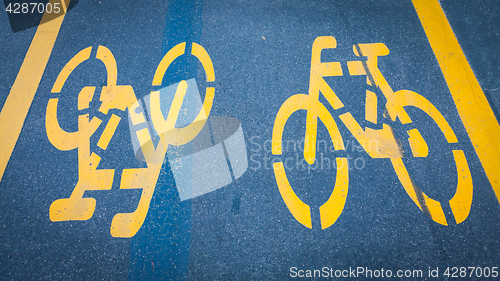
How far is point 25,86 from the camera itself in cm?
266

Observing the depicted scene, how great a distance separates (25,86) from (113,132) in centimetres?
127

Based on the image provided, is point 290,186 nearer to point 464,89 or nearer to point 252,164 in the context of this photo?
point 252,164

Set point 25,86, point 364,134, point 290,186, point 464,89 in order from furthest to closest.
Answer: point 25,86 → point 464,89 → point 364,134 → point 290,186

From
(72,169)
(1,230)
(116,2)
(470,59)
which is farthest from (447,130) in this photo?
(1,230)

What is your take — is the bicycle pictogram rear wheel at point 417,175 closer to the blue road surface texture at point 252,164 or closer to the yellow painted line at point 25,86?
the blue road surface texture at point 252,164

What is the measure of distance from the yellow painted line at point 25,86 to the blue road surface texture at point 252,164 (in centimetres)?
9

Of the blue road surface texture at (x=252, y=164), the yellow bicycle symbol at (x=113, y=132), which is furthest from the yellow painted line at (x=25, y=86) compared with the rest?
the yellow bicycle symbol at (x=113, y=132)

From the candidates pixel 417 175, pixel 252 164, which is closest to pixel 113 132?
pixel 252 164

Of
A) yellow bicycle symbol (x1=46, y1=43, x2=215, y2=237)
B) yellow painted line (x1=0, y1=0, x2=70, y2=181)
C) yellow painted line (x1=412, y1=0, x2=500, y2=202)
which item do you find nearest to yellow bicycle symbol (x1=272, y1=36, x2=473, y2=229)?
yellow painted line (x1=412, y1=0, x2=500, y2=202)

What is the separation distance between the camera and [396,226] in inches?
83.5

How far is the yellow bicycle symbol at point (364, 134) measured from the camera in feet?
7.13

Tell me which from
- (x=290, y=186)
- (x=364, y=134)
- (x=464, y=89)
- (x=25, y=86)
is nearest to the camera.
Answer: (x=290, y=186)

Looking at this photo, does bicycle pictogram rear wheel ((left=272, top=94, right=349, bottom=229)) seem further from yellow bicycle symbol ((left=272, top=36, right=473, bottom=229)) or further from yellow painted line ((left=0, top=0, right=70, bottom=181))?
yellow painted line ((left=0, top=0, right=70, bottom=181))

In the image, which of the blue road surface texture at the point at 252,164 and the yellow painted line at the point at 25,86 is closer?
the blue road surface texture at the point at 252,164
